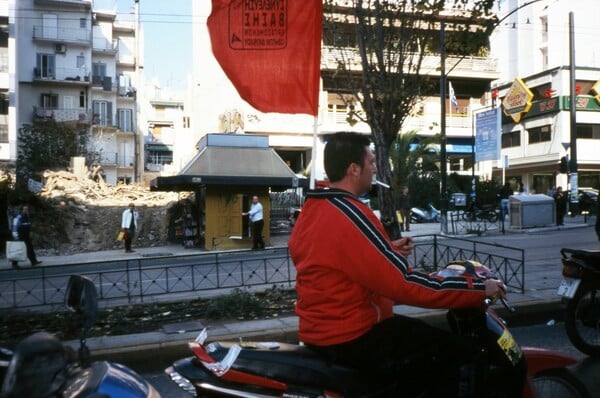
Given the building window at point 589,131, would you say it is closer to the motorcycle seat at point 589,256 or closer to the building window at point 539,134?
the building window at point 539,134

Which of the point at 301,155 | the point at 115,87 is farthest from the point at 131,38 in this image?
the point at 301,155

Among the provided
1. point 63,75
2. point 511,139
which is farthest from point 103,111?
point 511,139

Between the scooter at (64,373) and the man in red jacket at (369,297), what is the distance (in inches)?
34.9

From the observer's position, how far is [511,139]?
164ft

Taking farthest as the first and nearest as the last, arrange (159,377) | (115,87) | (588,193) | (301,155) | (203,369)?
1. (115,87)
2. (301,155)
3. (588,193)
4. (159,377)
5. (203,369)

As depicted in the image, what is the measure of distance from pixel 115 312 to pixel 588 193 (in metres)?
28.2

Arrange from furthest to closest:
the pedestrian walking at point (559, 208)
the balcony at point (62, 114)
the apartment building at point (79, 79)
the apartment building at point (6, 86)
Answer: the apartment building at point (79, 79), the balcony at point (62, 114), the apartment building at point (6, 86), the pedestrian walking at point (559, 208)

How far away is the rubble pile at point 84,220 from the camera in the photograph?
2377cm

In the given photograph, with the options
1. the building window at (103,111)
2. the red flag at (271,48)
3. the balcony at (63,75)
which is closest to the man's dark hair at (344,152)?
the red flag at (271,48)

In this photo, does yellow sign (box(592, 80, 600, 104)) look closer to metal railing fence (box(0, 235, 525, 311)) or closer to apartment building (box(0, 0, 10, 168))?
metal railing fence (box(0, 235, 525, 311))

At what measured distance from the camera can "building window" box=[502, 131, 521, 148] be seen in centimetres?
4912

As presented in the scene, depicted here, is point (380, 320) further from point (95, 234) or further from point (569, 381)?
point (95, 234)

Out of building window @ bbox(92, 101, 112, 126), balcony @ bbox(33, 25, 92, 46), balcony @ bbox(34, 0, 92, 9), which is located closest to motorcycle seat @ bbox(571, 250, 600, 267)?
balcony @ bbox(33, 25, 92, 46)

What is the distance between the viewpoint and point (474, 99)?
42625 mm
